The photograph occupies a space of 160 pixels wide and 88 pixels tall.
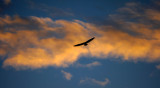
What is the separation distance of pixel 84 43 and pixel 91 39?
286 cm

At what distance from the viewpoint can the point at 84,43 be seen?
4067 inches

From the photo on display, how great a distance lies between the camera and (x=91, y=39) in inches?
4065
